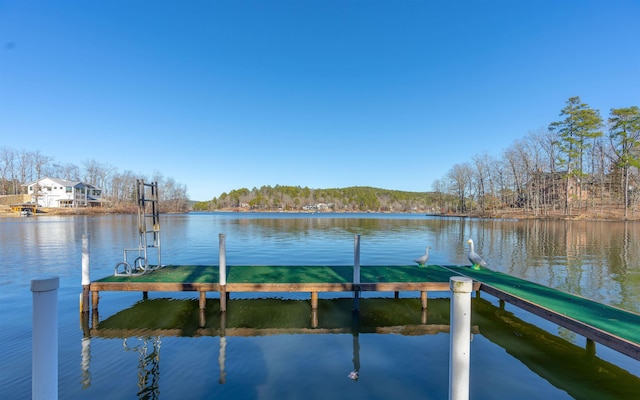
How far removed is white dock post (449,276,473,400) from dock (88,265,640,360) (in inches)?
171

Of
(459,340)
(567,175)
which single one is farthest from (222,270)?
(567,175)

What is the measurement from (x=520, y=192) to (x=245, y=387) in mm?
80403

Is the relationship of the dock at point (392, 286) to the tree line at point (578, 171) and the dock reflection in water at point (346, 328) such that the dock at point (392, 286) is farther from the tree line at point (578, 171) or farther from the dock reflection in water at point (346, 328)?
the tree line at point (578, 171)

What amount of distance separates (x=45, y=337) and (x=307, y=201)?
171 meters

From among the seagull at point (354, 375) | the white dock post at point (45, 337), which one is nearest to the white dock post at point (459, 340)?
the white dock post at point (45, 337)

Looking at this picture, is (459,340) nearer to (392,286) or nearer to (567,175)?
(392,286)

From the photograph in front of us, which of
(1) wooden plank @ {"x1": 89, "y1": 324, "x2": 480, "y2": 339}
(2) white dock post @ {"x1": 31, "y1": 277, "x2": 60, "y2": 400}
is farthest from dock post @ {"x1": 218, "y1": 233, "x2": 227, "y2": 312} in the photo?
(2) white dock post @ {"x1": 31, "y1": 277, "x2": 60, "y2": 400}

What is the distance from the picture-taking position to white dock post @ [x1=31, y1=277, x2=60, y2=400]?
209cm

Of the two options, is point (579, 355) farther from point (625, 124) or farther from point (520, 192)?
point (520, 192)

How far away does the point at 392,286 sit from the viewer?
8812 mm

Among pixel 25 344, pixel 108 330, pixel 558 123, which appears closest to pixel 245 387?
pixel 108 330

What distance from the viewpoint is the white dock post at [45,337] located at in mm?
2088

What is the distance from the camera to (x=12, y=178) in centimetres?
7856

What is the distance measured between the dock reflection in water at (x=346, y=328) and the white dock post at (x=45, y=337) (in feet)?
11.5
